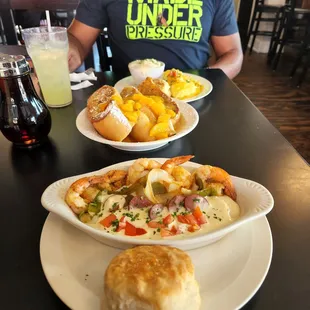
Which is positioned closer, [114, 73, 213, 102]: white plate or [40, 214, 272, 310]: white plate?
[40, 214, 272, 310]: white plate

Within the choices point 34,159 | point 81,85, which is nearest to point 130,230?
point 34,159

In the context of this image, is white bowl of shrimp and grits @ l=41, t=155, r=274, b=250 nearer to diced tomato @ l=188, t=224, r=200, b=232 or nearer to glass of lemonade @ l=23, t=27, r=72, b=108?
diced tomato @ l=188, t=224, r=200, b=232

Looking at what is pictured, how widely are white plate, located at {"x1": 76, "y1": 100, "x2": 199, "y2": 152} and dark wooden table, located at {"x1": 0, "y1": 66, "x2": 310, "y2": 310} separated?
3 centimetres

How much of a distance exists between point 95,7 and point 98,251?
1481 millimetres

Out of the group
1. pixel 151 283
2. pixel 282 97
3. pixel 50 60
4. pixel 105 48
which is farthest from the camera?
pixel 282 97

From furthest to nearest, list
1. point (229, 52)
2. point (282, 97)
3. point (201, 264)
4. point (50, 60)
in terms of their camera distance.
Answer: point (282, 97) < point (229, 52) < point (50, 60) < point (201, 264)

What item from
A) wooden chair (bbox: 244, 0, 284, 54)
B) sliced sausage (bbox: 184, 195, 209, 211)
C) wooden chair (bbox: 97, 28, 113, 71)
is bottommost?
wooden chair (bbox: 244, 0, 284, 54)

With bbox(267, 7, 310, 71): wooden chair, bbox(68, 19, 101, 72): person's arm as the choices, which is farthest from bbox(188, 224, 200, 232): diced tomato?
bbox(267, 7, 310, 71): wooden chair

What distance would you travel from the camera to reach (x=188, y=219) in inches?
21.4

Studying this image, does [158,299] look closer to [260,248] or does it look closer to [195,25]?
[260,248]

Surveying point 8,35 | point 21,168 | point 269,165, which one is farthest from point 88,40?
point 269,165

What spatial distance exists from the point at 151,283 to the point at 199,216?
0.18 metres

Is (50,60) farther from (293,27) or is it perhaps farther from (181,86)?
(293,27)

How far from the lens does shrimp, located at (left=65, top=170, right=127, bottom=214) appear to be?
590 millimetres
